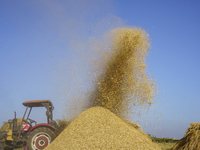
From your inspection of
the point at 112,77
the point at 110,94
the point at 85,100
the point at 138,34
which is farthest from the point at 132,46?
the point at 85,100

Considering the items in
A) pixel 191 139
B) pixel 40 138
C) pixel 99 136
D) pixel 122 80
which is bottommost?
pixel 40 138

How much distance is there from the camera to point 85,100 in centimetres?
855

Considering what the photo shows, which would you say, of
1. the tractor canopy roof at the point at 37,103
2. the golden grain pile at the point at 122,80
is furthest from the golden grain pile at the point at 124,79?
the tractor canopy roof at the point at 37,103

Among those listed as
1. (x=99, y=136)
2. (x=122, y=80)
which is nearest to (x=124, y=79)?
(x=122, y=80)

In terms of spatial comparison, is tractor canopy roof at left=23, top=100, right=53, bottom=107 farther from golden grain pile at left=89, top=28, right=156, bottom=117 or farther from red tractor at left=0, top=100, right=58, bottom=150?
golden grain pile at left=89, top=28, right=156, bottom=117

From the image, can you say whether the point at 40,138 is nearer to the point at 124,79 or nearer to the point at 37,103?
the point at 37,103

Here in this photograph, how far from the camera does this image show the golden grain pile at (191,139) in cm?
577

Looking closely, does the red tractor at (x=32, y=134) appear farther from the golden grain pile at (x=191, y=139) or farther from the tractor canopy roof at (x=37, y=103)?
the golden grain pile at (x=191, y=139)

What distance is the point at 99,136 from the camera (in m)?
5.72

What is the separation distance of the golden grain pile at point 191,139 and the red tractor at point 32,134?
4.28m

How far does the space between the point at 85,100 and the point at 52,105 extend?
138 cm

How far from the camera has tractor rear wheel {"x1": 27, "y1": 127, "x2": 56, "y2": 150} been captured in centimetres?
725

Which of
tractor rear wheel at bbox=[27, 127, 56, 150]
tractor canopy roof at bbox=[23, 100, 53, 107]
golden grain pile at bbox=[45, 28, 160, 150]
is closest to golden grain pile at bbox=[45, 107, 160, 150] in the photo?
golden grain pile at bbox=[45, 28, 160, 150]

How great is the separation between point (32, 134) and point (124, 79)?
397 cm
